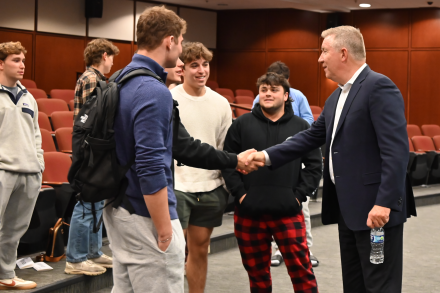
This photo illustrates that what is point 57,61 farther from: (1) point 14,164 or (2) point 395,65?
(1) point 14,164

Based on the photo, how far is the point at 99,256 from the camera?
3264 mm

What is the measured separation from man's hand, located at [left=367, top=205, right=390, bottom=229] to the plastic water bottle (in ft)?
0.16

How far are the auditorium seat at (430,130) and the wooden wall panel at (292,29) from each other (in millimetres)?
2905

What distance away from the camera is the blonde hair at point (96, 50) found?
11.0ft

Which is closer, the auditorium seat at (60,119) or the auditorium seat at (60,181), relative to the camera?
the auditorium seat at (60,181)

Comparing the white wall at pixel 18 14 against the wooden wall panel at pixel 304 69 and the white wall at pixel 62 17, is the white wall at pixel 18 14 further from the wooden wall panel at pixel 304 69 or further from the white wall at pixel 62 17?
the wooden wall panel at pixel 304 69

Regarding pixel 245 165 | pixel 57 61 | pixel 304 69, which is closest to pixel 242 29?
pixel 304 69

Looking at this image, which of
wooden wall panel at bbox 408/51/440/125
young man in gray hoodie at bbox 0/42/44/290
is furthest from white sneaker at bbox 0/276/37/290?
wooden wall panel at bbox 408/51/440/125

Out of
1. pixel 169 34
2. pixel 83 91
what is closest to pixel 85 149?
pixel 169 34

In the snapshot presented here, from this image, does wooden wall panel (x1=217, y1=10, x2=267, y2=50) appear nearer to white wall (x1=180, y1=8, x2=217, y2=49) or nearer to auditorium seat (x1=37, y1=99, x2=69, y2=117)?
white wall (x1=180, y1=8, x2=217, y2=49)

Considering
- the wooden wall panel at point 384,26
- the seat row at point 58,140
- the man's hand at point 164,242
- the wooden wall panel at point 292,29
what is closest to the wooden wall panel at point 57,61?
the wooden wall panel at point 292,29

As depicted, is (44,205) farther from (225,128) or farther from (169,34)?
(169,34)

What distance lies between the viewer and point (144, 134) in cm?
150

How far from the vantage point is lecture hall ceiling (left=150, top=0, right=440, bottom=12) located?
10.1 meters
